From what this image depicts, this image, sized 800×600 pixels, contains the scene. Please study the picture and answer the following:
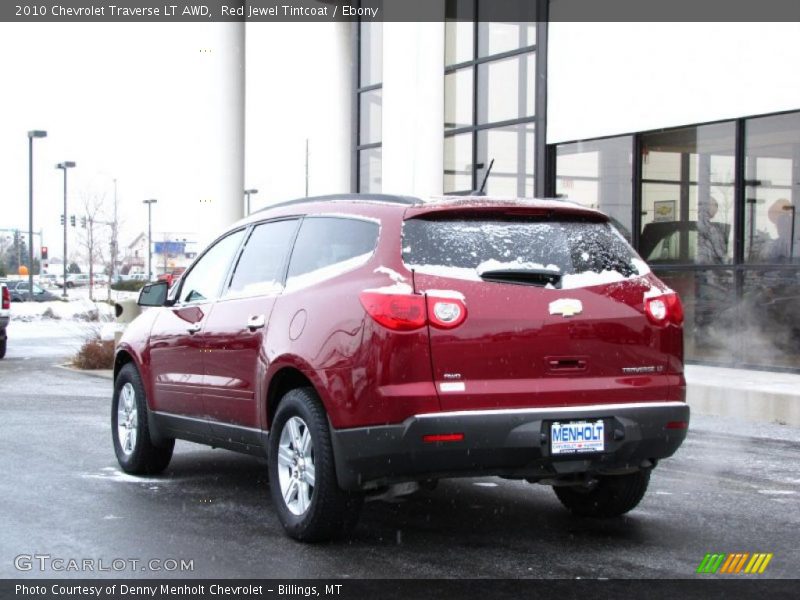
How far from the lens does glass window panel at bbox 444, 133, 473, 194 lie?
810 inches

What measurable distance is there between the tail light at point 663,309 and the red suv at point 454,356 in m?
0.01

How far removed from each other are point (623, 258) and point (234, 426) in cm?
257

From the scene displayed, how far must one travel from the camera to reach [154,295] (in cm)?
799

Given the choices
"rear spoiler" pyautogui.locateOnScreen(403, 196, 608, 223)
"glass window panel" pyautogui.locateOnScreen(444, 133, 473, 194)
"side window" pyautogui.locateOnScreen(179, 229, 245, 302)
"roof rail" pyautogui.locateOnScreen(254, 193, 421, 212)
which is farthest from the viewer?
"glass window panel" pyautogui.locateOnScreen(444, 133, 473, 194)

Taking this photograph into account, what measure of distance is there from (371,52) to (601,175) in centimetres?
792

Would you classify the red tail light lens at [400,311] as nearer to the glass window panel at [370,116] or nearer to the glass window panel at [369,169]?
the glass window panel at [369,169]

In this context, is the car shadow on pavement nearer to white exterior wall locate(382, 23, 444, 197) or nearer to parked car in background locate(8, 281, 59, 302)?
white exterior wall locate(382, 23, 444, 197)

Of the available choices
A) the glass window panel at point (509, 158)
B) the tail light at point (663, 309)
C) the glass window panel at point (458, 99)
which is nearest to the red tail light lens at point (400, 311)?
the tail light at point (663, 309)

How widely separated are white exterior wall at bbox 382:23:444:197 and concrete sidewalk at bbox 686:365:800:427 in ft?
25.4

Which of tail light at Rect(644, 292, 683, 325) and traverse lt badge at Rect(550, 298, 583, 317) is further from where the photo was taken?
tail light at Rect(644, 292, 683, 325)

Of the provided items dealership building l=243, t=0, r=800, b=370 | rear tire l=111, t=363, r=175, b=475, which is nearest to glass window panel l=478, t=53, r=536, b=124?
dealership building l=243, t=0, r=800, b=370

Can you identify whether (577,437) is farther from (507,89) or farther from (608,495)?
(507,89)

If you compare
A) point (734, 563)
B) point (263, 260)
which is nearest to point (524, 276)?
point (734, 563)

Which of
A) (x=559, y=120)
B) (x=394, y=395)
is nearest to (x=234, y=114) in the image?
(x=559, y=120)
